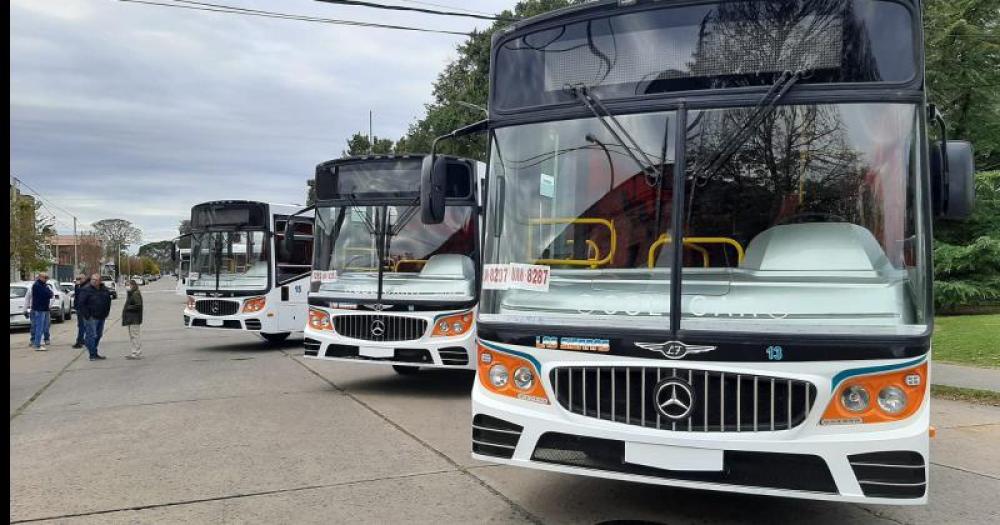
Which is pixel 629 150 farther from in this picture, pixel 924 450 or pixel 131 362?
pixel 131 362

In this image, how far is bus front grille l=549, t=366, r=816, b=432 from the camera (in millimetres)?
4043

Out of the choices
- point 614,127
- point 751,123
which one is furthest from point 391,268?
point 751,123

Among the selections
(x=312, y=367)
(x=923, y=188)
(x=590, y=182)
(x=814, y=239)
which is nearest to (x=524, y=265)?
(x=590, y=182)

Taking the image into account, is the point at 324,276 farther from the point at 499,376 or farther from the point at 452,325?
the point at 499,376

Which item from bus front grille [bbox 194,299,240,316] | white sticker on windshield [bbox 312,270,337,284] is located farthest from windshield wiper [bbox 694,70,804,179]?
bus front grille [bbox 194,299,240,316]

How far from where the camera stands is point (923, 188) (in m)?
4.19

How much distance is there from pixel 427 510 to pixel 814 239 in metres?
2.91

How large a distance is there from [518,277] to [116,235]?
156 metres

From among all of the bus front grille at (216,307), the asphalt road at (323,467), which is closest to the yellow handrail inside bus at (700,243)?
the asphalt road at (323,467)

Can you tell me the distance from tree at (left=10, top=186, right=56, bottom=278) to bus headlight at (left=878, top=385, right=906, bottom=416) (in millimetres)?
45176

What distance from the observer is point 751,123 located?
14.6ft

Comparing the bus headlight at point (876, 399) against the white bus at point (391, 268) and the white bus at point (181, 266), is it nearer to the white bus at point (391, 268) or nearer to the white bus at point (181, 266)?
the white bus at point (391, 268)

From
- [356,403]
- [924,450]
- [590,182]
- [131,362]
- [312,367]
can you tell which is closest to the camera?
[924,450]

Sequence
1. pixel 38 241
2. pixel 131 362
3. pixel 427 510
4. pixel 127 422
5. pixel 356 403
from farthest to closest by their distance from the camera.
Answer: pixel 38 241, pixel 131 362, pixel 356 403, pixel 127 422, pixel 427 510
